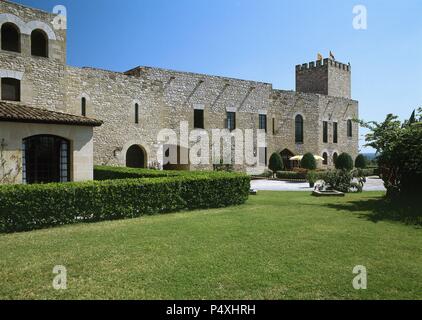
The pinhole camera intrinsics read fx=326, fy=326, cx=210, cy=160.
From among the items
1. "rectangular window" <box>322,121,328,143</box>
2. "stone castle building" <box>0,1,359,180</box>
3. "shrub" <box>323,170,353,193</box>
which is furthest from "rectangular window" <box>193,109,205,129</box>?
"rectangular window" <box>322,121,328,143</box>

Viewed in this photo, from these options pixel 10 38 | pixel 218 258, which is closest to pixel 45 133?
pixel 10 38

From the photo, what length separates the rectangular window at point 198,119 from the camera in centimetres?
2547

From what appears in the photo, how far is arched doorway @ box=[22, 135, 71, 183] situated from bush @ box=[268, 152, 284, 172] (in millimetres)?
20088

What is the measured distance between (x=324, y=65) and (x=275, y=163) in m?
14.7

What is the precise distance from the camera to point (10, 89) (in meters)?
14.0

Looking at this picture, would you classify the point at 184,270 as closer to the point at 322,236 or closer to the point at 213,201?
the point at 322,236

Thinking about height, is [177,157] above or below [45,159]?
above

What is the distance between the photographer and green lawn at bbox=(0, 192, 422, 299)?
4.54m

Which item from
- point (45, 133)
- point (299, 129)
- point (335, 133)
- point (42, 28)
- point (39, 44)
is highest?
point (42, 28)

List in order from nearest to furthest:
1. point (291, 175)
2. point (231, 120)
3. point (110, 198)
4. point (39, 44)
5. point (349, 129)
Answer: point (110, 198) < point (39, 44) < point (291, 175) < point (231, 120) < point (349, 129)

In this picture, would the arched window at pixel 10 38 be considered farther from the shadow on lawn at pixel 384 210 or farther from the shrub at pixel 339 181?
the shrub at pixel 339 181

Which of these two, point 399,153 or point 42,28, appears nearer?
point 399,153

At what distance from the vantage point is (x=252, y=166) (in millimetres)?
28609

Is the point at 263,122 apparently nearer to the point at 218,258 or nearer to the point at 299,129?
the point at 299,129
